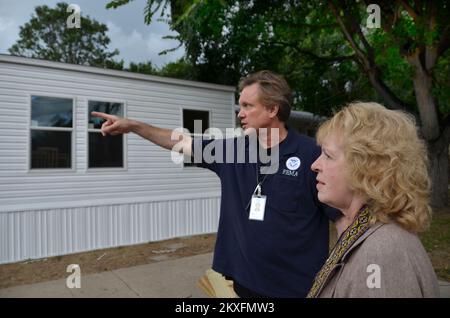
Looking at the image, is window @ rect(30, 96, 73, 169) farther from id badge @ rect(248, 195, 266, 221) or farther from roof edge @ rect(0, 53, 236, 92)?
id badge @ rect(248, 195, 266, 221)

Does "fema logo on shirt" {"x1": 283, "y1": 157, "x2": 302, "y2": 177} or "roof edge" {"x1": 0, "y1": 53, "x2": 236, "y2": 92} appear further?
"roof edge" {"x1": 0, "y1": 53, "x2": 236, "y2": 92}

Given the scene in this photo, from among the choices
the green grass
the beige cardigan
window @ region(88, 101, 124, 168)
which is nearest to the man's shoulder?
the beige cardigan

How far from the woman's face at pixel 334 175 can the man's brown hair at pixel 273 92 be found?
2.68ft

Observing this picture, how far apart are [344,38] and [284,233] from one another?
10300mm

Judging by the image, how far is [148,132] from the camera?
7.49 feet

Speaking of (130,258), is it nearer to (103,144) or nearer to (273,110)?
(103,144)

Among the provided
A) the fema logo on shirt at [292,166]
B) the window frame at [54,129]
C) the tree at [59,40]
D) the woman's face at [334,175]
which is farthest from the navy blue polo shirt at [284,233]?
the tree at [59,40]

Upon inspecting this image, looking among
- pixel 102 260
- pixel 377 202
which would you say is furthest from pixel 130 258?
pixel 377 202

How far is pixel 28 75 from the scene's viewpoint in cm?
707

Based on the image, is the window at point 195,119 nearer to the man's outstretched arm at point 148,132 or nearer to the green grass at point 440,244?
the green grass at point 440,244

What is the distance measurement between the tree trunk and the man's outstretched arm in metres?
9.85

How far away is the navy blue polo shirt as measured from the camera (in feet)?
5.91
